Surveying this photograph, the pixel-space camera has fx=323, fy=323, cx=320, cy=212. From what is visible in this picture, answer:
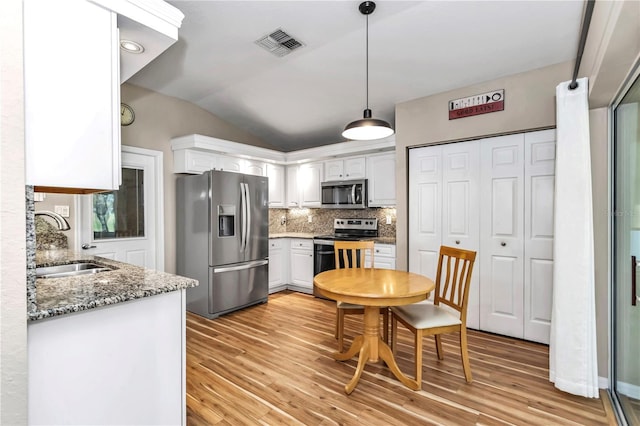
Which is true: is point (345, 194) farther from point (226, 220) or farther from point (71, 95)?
point (71, 95)

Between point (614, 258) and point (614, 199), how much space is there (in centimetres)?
41

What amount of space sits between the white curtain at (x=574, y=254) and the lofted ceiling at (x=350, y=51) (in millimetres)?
705

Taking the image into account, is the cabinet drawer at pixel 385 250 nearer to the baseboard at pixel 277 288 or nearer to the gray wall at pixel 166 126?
the baseboard at pixel 277 288

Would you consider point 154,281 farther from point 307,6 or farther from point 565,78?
point 565,78

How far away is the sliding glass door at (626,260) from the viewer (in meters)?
1.87

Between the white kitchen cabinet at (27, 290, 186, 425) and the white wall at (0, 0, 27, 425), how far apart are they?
6 cm

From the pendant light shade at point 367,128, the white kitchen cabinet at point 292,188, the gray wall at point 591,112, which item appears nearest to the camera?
the gray wall at point 591,112

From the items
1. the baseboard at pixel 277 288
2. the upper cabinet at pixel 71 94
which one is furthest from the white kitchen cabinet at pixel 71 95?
the baseboard at pixel 277 288

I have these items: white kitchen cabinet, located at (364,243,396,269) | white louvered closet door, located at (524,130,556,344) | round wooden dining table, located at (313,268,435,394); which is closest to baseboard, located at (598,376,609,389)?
white louvered closet door, located at (524,130,556,344)

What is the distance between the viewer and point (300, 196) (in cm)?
517

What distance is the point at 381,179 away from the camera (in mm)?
4297

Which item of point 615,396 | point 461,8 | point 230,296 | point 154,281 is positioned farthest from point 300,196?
point 615,396

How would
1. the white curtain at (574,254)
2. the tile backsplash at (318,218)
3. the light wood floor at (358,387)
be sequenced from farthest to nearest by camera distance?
1. the tile backsplash at (318,218)
2. the white curtain at (574,254)
3. the light wood floor at (358,387)

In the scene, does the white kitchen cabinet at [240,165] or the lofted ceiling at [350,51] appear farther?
the white kitchen cabinet at [240,165]
